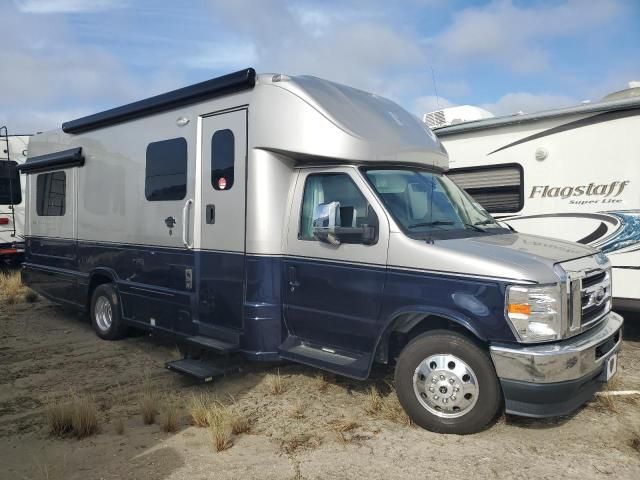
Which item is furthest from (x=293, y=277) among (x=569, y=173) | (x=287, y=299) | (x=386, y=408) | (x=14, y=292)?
(x=14, y=292)

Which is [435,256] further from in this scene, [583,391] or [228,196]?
[228,196]

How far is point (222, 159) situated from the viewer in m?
5.75

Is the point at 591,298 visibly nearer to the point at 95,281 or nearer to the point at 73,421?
the point at 73,421

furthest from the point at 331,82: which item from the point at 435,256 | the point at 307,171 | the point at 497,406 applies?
the point at 497,406

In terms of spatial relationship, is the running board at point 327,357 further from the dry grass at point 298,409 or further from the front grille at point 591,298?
the front grille at point 591,298

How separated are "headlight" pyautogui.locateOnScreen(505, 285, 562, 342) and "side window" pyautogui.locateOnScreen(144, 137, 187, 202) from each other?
12.0ft

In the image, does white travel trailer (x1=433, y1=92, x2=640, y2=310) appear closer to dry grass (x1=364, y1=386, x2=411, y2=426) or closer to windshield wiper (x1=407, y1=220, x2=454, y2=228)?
windshield wiper (x1=407, y1=220, x2=454, y2=228)

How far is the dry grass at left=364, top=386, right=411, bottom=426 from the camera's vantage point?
15.3ft

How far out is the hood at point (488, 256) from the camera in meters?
4.06

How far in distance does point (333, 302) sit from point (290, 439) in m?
1.22

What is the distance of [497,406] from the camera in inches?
166

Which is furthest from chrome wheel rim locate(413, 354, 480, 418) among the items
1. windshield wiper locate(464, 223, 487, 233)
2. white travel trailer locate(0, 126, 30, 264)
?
white travel trailer locate(0, 126, 30, 264)

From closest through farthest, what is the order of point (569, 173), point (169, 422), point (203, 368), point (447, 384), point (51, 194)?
1. point (447, 384)
2. point (169, 422)
3. point (203, 368)
4. point (569, 173)
5. point (51, 194)

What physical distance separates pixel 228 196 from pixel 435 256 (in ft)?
7.46
